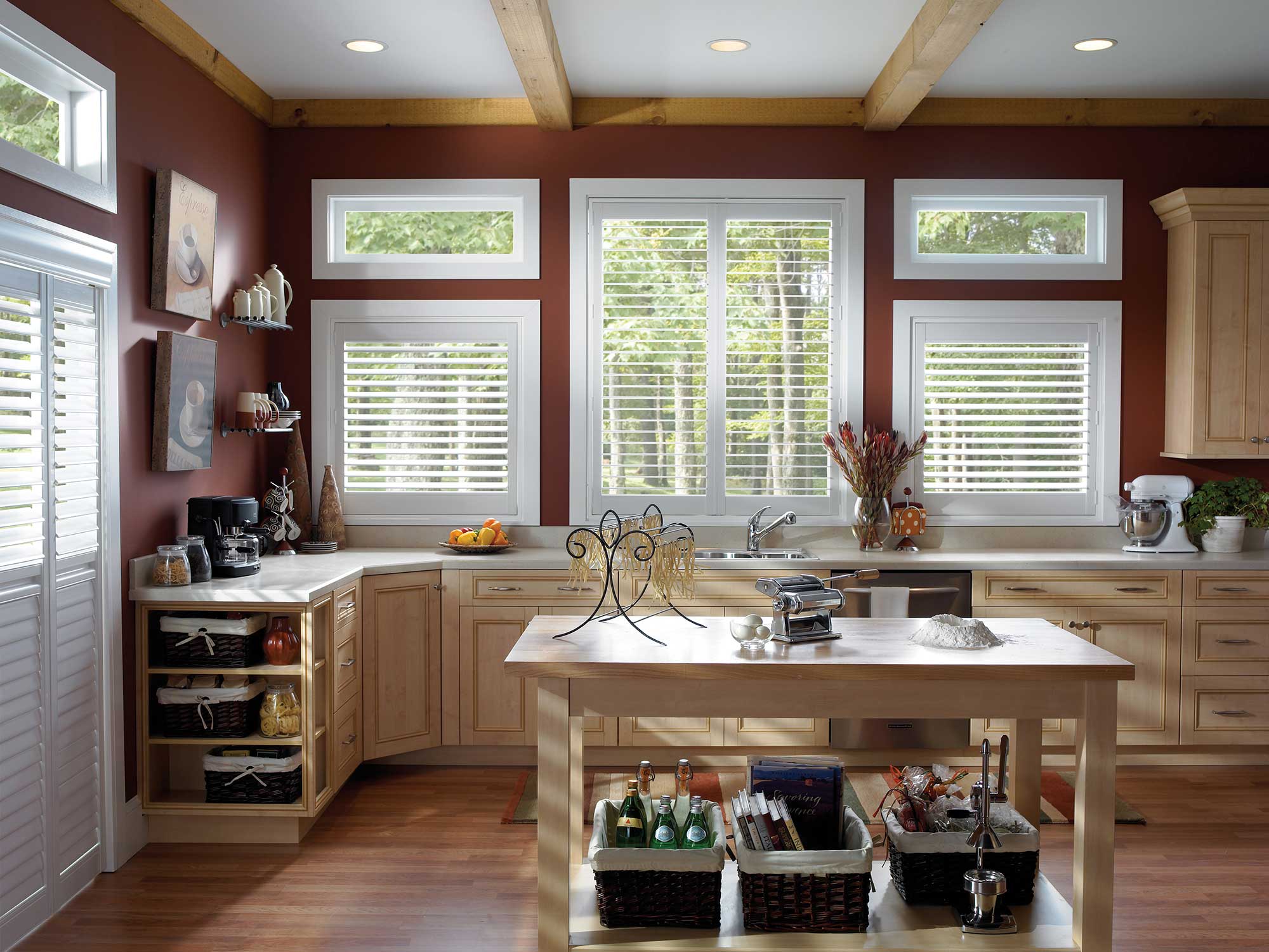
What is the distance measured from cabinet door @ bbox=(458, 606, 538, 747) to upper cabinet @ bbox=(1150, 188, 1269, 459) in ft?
10.4

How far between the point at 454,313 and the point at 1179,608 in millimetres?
3482

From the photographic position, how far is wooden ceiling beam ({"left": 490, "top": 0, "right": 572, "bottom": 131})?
340 centimetres

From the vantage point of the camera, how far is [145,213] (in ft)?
11.9

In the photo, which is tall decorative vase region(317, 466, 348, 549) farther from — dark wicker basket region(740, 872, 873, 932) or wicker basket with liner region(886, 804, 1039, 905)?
wicker basket with liner region(886, 804, 1039, 905)

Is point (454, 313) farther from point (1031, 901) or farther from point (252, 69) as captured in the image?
point (1031, 901)

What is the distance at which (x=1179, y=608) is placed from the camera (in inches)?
172

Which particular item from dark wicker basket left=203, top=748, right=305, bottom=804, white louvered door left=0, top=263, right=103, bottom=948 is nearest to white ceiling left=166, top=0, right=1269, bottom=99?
white louvered door left=0, top=263, right=103, bottom=948

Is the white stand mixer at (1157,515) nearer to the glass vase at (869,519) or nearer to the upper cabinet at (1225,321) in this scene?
the upper cabinet at (1225,321)

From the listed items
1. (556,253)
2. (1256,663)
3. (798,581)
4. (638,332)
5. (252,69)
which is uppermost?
(252,69)

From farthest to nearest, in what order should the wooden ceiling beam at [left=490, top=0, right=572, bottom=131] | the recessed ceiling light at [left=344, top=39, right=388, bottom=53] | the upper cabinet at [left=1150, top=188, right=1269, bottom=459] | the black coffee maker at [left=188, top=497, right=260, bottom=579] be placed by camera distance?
the upper cabinet at [left=1150, top=188, right=1269, bottom=459] < the recessed ceiling light at [left=344, top=39, right=388, bottom=53] < the black coffee maker at [left=188, top=497, right=260, bottom=579] < the wooden ceiling beam at [left=490, top=0, right=572, bottom=131]

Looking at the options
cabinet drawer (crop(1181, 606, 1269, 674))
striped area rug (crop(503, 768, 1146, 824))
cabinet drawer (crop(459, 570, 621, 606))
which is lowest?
striped area rug (crop(503, 768, 1146, 824))

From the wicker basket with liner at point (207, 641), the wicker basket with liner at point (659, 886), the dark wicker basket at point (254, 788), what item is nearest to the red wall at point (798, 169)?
the wicker basket with liner at point (207, 641)

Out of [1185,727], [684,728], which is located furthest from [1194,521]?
[684,728]

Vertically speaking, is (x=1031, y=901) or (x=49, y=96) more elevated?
(x=49, y=96)
